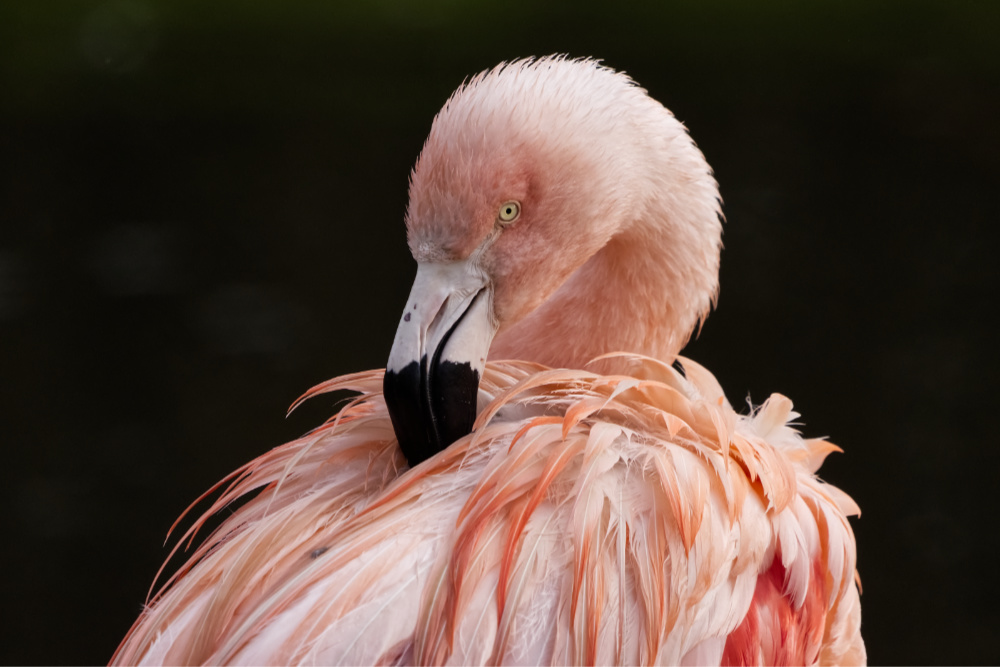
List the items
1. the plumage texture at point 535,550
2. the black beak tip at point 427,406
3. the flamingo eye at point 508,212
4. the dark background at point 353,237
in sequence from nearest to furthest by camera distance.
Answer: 1. the plumage texture at point 535,550
2. the black beak tip at point 427,406
3. the flamingo eye at point 508,212
4. the dark background at point 353,237

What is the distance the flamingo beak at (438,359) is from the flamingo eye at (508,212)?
65mm

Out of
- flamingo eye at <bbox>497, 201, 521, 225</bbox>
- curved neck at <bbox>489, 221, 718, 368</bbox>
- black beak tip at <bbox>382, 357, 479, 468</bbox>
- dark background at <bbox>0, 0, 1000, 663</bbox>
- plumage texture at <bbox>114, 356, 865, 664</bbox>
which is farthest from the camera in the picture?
dark background at <bbox>0, 0, 1000, 663</bbox>

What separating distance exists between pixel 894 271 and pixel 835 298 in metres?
0.16

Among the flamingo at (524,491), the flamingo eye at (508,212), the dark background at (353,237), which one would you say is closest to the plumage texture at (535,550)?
the flamingo at (524,491)

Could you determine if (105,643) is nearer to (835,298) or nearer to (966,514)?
(835,298)

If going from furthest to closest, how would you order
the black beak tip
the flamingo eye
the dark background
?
1. the dark background
2. the flamingo eye
3. the black beak tip

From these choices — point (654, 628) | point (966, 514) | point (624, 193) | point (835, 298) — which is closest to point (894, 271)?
point (835, 298)

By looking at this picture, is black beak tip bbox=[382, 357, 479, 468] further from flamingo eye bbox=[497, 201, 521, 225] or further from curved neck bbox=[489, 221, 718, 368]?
curved neck bbox=[489, 221, 718, 368]

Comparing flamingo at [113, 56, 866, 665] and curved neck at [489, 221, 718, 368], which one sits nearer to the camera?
flamingo at [113, 56, 866, 665]

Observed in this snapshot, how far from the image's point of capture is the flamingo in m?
0.81

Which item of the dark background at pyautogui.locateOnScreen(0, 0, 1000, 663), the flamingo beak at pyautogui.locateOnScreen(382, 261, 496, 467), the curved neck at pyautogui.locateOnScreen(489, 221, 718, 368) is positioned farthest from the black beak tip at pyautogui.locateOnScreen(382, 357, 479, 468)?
the dark background at pyautogui.locateOnScreen(0, 0, 1000, 663)

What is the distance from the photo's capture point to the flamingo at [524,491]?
0.81 meters

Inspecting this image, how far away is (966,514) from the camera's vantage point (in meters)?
2.27

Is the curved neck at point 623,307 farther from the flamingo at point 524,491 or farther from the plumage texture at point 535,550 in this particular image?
the plumage texture at point 535,550
